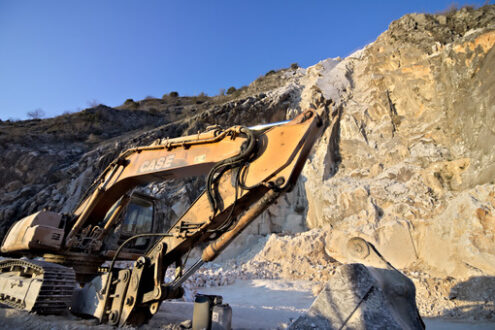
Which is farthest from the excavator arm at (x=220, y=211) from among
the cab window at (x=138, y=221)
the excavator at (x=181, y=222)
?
the cab window at (x=138, y=221)

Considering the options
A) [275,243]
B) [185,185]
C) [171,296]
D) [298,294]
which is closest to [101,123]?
[185,185]

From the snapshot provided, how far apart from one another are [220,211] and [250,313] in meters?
3.57

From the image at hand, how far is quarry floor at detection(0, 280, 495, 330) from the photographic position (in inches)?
131

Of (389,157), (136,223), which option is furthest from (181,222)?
(389,157)

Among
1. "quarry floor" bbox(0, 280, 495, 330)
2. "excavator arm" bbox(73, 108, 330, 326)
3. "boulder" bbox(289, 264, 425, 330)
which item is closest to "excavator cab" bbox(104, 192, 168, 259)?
"quarry floor" bbox(0, 280, 495, 330)

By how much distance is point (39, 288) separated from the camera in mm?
3529

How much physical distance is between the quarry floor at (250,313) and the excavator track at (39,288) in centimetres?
13

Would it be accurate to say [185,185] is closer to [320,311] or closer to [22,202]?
[22,202]

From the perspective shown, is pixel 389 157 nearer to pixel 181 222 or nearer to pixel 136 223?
pixel 136 223

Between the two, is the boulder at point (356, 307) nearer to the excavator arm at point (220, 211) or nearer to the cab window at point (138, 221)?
the excavator arm at point (220, 211)

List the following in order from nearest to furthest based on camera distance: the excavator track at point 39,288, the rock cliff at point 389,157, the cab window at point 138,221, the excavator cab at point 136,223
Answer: the excavator track at point 39,288
the excavator cab at point 136,223
the cab window at point 138,221
the rock cliff at point 389,157

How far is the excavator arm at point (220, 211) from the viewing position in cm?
328

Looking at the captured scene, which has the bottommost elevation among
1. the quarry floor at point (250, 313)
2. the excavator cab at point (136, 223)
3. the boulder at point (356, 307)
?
the quarry floor at point (250, 313)

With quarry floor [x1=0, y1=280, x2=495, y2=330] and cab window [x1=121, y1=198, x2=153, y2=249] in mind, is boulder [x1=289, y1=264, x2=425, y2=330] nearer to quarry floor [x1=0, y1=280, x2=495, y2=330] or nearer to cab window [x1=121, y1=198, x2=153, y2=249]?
quarry floor [x1=0, y1=280, x2=495, y2=330]
